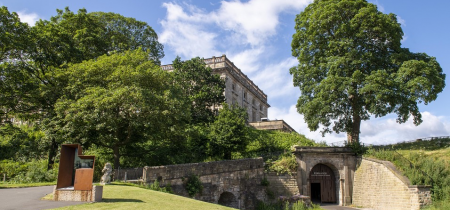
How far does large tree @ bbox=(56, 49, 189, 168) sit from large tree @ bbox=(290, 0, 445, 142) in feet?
38.1

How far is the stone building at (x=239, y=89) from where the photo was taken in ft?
150

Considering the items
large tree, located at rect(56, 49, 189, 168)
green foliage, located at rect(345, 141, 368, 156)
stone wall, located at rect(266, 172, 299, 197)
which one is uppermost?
large tree, located at rect(56, 49, 189, 168)

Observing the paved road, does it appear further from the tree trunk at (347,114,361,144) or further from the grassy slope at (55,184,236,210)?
the tree trunk at (347,114,361,144)

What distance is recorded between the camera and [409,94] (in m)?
→ 25.8

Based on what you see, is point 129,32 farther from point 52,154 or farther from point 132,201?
point 132,201

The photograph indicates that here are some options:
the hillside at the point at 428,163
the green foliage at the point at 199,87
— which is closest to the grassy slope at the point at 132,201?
the hillside at the point at 428,163

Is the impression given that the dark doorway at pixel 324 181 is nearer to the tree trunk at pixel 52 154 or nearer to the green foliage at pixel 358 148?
the green foliage at pixel 358 148

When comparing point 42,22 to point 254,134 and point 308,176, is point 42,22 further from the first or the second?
point 308,176

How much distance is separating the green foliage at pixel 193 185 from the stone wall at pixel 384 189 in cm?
1308

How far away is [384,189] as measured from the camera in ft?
79.8

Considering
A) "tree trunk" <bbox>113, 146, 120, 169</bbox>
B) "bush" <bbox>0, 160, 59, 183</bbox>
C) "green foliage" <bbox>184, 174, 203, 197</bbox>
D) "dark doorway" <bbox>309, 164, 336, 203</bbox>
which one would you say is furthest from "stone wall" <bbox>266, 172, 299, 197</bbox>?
"bush" <bbox>0, 160, 59, 183</bbox>

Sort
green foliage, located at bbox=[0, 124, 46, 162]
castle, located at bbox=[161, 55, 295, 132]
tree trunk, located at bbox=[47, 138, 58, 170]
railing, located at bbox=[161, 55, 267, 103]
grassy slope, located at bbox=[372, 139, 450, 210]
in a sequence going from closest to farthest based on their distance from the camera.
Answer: grassy slope, located at bbox=[372, 139, 450, 210] → tree trunk, located at bbox=[47, 138, 58, 170] → green foliage, located at bbox=[0, 124, 46, 162] → castle, located at bbox=[161, 55, 295, 132] → railing, located at bbox=[161, 55, 267, 103]

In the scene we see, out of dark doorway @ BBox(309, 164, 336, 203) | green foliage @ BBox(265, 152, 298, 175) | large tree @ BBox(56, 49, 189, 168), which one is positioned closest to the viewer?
large tree @ BBox(56, 49, 189, 168)

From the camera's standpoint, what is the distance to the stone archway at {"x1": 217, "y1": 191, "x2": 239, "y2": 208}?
2381 cm
